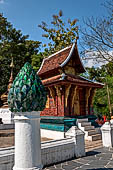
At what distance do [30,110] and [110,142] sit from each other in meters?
5.89

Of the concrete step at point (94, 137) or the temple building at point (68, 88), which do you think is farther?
the temple building at point (68, 88)

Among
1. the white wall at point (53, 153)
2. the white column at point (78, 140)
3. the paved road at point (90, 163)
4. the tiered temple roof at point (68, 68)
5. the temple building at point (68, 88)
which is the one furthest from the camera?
the tiered temple roof at point (68, 68)

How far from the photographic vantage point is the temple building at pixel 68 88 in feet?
34.1

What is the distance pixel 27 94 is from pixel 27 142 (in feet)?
2.65

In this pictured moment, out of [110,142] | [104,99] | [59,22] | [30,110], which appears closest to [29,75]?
[30,110]

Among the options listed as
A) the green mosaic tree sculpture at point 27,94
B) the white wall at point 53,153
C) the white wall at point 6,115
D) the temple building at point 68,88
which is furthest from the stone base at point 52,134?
the green mosaic tree sculpture at point 27,94

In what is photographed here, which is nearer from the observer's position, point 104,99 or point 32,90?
point 32,90

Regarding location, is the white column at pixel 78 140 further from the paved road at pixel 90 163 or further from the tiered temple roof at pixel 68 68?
the tiered temple roof at pixel 68 68

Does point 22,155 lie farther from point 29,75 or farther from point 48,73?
point 48,73

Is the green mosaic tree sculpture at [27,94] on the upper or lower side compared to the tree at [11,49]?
lower

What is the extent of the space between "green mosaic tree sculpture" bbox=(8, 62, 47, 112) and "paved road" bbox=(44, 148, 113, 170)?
290 cm

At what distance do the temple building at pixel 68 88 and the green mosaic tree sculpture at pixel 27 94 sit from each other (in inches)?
252

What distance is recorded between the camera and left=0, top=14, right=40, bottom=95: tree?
25.8 metres

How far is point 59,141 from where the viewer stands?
18.9 feet
